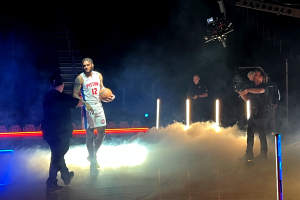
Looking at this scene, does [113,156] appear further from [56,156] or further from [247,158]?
[247,158]

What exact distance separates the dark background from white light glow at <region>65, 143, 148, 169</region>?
189 inches

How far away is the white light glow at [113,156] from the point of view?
5910 mm

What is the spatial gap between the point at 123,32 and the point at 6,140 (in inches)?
241

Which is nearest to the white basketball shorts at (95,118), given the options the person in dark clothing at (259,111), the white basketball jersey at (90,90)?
the white basketball jersey at (90,90)

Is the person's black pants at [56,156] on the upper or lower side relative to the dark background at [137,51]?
lower

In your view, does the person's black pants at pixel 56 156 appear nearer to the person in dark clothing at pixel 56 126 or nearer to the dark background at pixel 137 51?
the person in dark clothing at pixel 56 126

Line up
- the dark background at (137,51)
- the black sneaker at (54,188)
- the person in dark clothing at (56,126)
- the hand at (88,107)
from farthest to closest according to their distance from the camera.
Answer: the dark background at (137,51) < the hand at (88,107) < the person in dark clothing at (56,126) < the black sneaker at (54,188)

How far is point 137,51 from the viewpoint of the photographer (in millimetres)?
12961

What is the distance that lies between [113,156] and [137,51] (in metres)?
7.10

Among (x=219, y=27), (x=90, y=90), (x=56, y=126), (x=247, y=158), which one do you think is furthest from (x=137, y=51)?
(x=56, y=126)

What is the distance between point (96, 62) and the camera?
12.9 metres

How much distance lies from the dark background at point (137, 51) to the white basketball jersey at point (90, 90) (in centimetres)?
644

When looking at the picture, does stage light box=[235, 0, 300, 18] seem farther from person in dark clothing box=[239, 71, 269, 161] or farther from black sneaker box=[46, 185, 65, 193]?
black sneaker box=[46, 185, 65, 193]

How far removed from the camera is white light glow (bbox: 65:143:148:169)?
5910 millimetres
